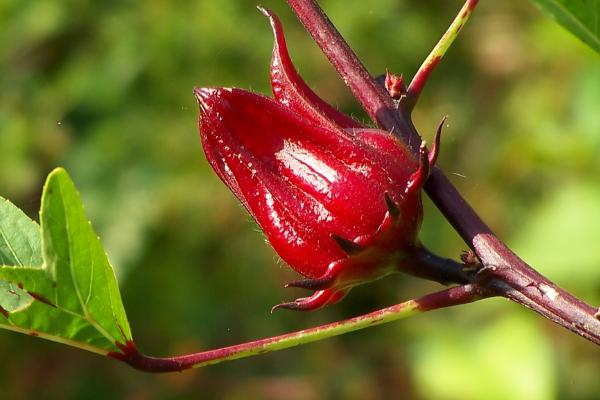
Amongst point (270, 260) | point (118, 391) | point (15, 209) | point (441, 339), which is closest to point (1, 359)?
point (118, 391)

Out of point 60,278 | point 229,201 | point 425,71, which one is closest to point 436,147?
point 425,71

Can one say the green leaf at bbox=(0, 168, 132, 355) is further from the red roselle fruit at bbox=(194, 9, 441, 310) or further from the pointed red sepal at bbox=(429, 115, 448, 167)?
the pointed red sepal at bbox=(429, 115, 448, 167)

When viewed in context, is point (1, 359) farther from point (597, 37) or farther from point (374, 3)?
point (597, 37)

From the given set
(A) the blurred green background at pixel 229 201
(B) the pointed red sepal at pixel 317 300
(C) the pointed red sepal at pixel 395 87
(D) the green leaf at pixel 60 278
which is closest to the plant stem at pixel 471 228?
(C) the pointed red sepal at pixel 395 87

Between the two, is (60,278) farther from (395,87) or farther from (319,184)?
(395,87)

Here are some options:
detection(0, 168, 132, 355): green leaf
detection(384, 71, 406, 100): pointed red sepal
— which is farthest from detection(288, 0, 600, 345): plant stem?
detection(0, 168, 132, 355): green leaf
